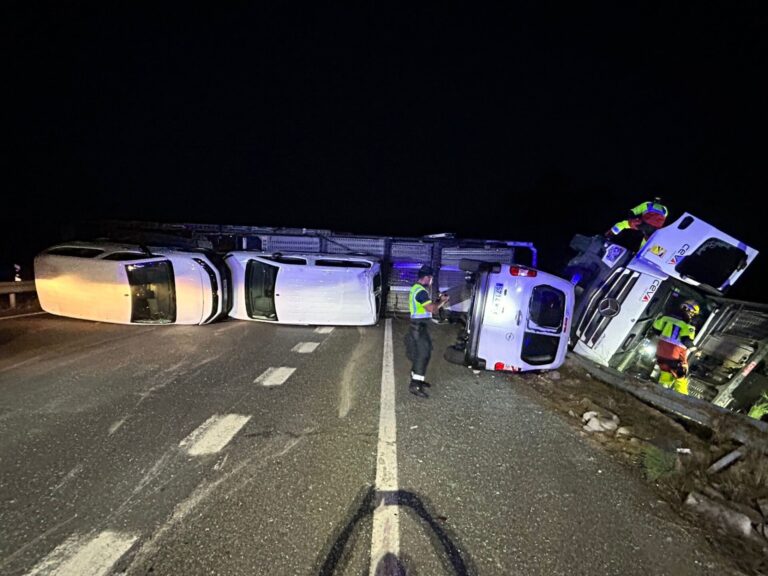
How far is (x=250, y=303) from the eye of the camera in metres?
7.79

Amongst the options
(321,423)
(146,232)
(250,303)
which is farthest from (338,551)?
(146,232)

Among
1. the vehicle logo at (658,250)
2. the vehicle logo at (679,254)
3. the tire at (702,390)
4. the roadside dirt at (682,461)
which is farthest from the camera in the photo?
the tire at (702,390)

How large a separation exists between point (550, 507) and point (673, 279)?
4504 mm

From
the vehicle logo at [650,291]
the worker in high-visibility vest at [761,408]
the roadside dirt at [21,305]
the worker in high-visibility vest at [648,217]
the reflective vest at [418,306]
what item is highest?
the worker in high-visibility vest at [648,217]

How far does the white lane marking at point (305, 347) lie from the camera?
6234 mm

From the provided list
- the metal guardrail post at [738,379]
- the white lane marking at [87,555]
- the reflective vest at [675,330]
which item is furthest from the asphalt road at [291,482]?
the metal guardrail post at [738,379]

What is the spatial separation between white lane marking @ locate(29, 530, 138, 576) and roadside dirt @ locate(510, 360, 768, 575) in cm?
382

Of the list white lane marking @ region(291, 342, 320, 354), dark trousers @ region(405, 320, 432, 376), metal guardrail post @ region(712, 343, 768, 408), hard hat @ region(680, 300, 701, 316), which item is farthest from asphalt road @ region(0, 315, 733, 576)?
metal guardrail post @ region(712, 343, 768, 408)

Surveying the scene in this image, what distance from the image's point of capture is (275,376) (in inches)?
195

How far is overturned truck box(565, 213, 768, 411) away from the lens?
5.27 m

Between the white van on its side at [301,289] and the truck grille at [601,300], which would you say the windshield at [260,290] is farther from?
the truck grille at [601,300]

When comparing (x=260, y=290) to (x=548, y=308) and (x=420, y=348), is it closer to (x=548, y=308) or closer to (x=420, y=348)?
(x=420, y=348)

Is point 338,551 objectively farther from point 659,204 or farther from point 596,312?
point 659,204

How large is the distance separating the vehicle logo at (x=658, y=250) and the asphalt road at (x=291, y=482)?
9.61 feet
